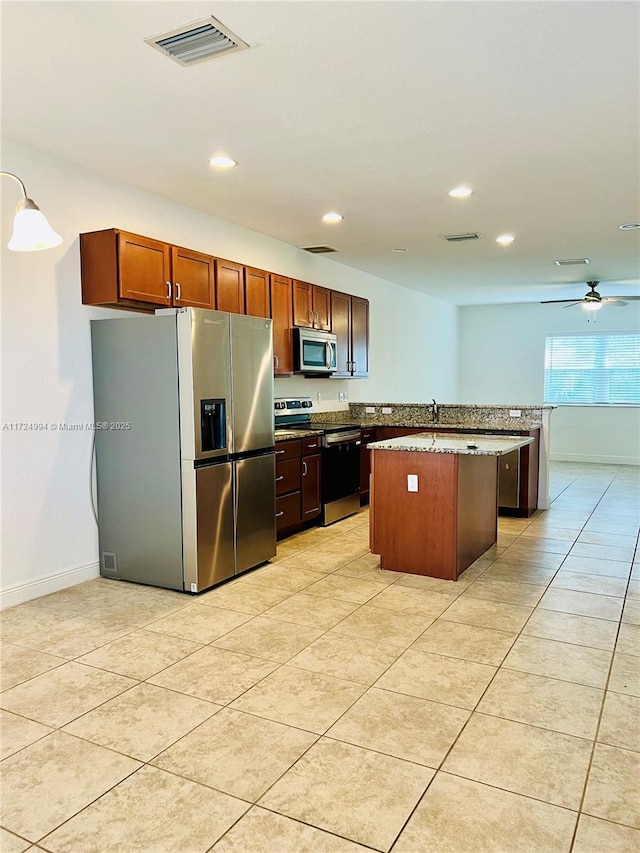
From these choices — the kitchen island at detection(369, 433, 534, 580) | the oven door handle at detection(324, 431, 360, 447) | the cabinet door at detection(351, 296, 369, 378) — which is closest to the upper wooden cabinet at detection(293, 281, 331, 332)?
the cabinet door at detection(351, 296, 369, 378)

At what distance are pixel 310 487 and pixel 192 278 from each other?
81.3 inches

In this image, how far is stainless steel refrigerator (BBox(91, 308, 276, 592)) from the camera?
3787 mm

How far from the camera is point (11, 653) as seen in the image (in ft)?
9.85

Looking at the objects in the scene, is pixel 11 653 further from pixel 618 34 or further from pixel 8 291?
pixel 618 34

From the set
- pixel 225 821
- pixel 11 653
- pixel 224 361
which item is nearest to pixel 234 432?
pixel 224 361

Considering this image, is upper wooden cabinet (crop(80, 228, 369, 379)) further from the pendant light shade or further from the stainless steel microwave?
the pendant light shade

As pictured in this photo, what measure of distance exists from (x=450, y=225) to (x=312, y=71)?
9.71 ft

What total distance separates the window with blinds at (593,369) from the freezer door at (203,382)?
8.08 metres

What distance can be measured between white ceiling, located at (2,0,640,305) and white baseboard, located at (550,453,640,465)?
581 centimetres

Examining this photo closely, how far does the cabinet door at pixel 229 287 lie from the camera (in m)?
4.71

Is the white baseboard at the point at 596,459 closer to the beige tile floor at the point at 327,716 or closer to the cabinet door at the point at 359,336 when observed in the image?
the cabinet door at the point at 359,336

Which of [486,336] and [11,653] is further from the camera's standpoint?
[486,336]

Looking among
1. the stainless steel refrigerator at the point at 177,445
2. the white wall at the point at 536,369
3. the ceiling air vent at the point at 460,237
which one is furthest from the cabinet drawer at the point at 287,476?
the white wall at the point at 536,369

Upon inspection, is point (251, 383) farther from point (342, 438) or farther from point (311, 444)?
point (342, 438)
